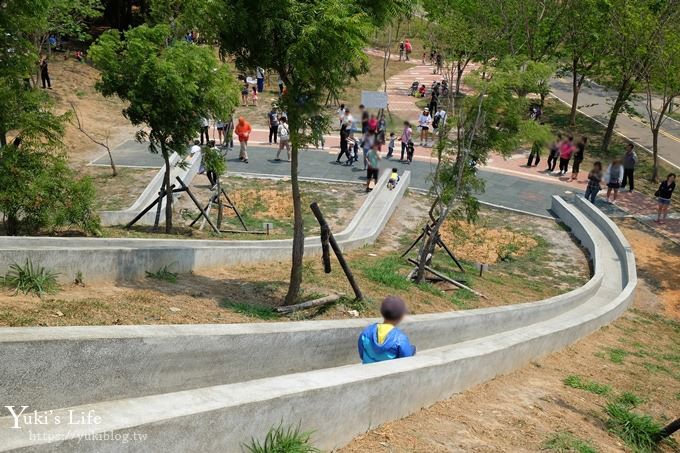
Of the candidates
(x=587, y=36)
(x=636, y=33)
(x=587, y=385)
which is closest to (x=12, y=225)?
(x=587, y=385)

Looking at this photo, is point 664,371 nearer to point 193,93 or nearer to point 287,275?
point 287,275

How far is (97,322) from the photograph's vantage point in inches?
255

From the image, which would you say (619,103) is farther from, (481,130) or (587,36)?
(481,130)

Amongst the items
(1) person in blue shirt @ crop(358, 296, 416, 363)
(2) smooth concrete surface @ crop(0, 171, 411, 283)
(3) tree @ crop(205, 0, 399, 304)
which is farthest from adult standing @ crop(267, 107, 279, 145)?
(1) person in blue shirt @ crop(358, 296, 416, 363)

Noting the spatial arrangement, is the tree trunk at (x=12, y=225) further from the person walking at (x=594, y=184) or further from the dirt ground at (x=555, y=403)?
the person walking at (x=594, y=184)

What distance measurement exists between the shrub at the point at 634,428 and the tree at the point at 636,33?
18.5 m

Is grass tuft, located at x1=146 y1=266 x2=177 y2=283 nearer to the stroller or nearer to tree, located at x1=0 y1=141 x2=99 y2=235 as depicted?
tree, located at x1=0 y1=141 x2=99 y2=235

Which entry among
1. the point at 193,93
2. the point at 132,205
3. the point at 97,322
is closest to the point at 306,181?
the point at 132,205

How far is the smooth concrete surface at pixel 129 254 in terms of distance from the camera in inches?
323

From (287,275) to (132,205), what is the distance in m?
8.06

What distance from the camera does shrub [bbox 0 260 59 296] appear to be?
7.33m

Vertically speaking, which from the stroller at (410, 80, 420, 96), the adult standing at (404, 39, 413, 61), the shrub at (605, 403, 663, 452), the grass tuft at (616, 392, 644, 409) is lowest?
the grass tuft at (616, 392, 644, 409)

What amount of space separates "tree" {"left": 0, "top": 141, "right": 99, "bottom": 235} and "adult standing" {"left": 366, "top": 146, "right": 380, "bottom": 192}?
32.5 feet

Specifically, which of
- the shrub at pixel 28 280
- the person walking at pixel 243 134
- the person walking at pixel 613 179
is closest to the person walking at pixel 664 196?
the person walking at pixel 613 179
